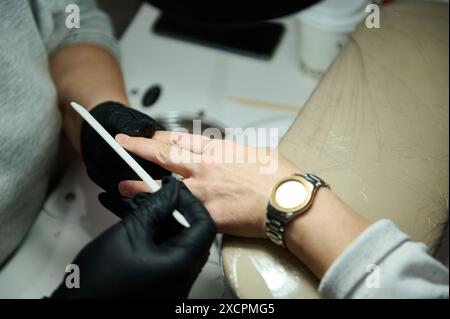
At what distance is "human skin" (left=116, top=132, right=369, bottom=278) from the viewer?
0.57 metres

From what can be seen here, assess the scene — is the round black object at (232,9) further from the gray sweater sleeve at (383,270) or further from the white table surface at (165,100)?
the gray sweater sleeve at (383,270)

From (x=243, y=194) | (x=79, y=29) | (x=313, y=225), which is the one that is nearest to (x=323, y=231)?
(x=313, y=225)

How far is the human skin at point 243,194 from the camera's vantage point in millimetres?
571

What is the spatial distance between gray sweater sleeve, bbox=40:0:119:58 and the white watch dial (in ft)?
1.72

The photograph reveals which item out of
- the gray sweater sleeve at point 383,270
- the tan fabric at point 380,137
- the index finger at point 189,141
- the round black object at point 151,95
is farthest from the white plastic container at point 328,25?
the gray sweater sleeve at point 383,270

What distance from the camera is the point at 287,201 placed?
1.96ft

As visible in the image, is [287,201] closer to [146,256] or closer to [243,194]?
[243,194]

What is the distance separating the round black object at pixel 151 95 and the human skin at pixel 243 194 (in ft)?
1.21
